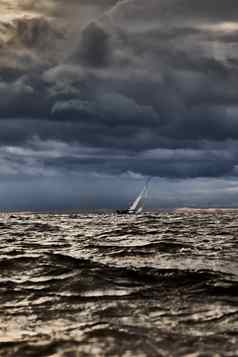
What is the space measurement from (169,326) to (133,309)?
5.14ft

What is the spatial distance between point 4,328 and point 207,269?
29.5ft

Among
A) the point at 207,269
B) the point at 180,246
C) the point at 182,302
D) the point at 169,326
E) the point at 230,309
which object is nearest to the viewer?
the point at 169,326

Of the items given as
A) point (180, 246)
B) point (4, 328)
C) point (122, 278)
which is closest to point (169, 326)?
point (4, 328)

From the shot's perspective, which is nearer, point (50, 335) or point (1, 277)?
point (50, 335)

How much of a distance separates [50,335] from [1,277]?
7.13 m

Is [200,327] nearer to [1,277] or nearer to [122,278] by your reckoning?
[122,278]

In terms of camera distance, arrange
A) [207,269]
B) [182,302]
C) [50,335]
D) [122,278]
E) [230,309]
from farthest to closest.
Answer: [207,269] → [122,278] → [182,302] → [230,309] → [50,335]

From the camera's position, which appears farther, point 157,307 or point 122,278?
point 122,278

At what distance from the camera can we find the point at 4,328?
368 inches

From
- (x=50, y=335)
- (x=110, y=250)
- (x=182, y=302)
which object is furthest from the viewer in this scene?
(x=110, y=250)

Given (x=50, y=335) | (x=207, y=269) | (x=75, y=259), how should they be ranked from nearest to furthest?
(x=50, y=335) < (x=207, y=269) < (x=75, y=259)

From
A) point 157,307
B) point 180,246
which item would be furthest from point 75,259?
point 157,307

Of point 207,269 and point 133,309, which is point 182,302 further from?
point 207,269

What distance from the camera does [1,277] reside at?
15.4 metres
